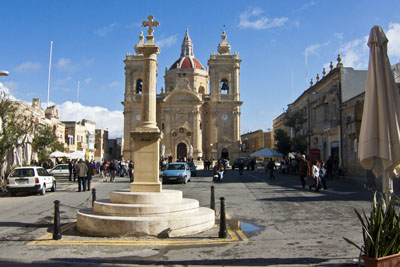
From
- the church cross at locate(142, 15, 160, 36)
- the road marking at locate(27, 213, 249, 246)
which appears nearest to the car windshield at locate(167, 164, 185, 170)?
the church cross at locate(142, 15, 160, 36)

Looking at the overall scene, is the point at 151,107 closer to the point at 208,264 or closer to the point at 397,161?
the point at 208,264

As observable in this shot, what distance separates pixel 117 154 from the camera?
8350cm

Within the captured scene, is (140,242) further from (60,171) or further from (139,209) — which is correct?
(60,171)

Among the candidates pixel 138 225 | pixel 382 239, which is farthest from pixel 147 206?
pixel 382 239

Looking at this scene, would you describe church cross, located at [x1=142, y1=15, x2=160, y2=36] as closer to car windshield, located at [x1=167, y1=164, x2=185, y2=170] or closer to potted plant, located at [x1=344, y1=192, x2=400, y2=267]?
potted plant, located at [x1=344, y1=192, x2=400, y2=267]

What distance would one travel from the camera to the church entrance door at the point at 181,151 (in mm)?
59569

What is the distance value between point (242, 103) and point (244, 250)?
54.9 meters

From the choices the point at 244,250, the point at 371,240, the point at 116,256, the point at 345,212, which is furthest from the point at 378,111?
the point at 345,212

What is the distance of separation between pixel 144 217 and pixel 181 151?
2052 inches

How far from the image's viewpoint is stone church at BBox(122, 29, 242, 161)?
59.2 meters

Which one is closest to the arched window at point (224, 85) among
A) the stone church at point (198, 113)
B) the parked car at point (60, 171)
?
Result: the stone church at point (198, 113)

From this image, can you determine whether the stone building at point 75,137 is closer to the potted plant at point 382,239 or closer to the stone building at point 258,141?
the stone building at point 258,141

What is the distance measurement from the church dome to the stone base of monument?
61290 millimetres

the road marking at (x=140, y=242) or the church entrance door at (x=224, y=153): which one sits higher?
the church entrance door at (x=224, y=153)
